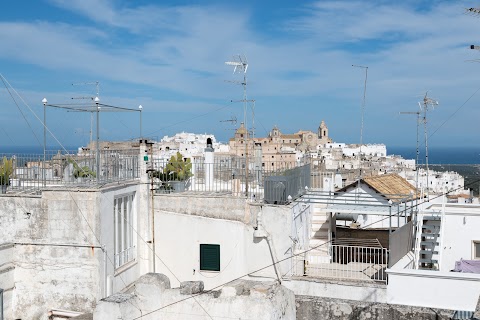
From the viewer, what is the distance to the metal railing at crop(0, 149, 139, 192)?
14.8 m

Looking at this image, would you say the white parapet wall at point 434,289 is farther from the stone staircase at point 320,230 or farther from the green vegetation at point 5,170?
the green vegetation at point 5,170

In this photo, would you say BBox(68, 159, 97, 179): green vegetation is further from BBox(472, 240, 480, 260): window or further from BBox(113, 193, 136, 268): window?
BBox(472, 240, 480, 260): window

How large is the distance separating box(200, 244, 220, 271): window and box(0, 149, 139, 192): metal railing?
3.02 m

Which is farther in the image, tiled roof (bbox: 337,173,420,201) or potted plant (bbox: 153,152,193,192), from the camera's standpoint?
tiled roof (bbox: 337,173,420,201)

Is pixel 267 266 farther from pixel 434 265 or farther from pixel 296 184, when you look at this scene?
pixel 434 265

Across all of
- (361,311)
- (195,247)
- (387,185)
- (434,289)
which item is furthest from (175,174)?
(387,185)

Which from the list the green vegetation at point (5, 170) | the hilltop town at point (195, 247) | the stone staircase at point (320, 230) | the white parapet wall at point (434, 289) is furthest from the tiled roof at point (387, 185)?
the green vegetation at point (5, 170)

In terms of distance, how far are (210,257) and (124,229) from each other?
249cm

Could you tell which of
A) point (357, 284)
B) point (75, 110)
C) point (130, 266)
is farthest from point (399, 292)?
point (75, 110)

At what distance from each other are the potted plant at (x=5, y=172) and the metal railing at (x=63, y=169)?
183 mm

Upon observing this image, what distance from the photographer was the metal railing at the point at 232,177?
1498cm

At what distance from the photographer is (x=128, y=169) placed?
15727 mm

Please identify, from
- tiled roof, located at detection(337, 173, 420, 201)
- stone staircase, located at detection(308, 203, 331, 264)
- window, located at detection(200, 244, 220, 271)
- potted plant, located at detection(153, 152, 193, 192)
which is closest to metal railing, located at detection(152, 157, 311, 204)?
potted plant, located at detection(153, 152, 193, 192)

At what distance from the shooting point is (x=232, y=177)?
16.4m
